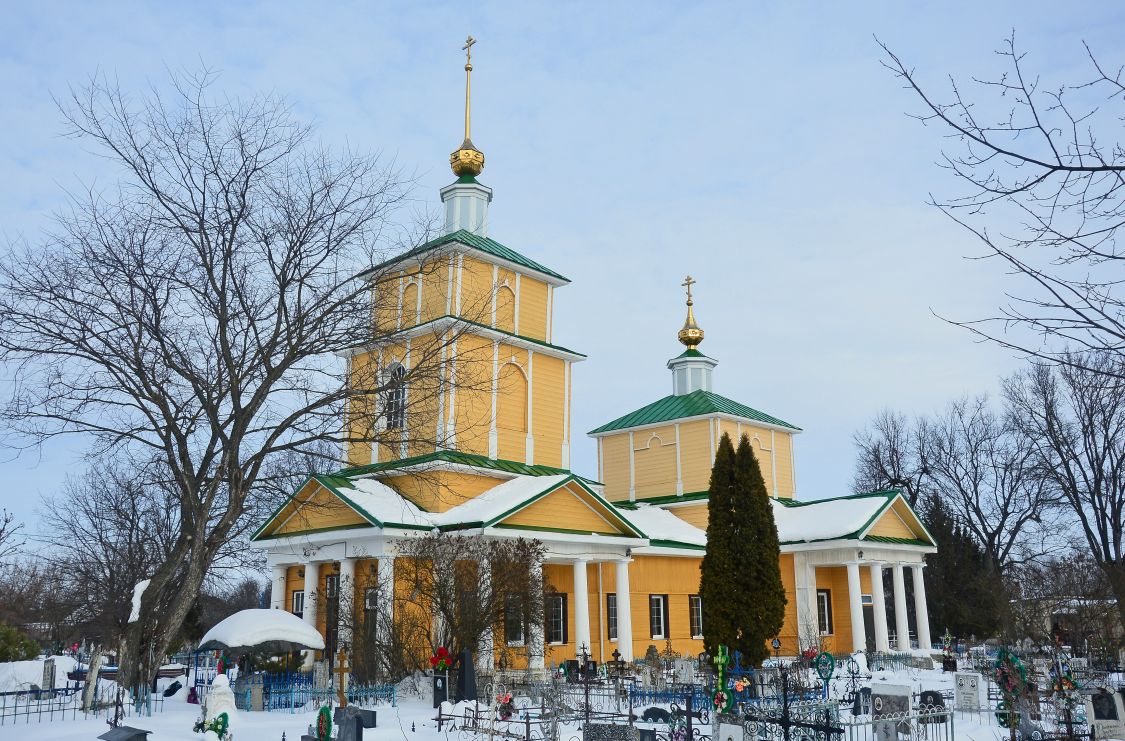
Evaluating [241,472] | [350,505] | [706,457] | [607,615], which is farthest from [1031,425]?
[241,472]

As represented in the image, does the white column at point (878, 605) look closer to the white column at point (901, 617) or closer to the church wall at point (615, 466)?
the white column at point (901, 617)

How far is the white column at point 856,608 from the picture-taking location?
97.0ft

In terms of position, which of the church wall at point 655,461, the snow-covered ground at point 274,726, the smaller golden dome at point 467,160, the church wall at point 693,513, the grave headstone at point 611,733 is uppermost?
the smaller golden dome at point 467,160

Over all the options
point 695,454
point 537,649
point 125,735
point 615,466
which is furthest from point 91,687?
point 615,466

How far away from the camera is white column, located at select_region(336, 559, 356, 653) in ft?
71.0

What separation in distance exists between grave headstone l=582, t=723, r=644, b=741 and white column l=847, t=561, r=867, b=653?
19.9 metres

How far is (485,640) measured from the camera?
2025cm

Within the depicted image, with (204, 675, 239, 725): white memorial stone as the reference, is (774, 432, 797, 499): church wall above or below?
above

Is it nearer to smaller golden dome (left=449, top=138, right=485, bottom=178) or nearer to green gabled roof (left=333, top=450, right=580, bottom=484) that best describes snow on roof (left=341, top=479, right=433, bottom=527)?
green gabled roof (left=333, top=450, right=580, bottom=484)

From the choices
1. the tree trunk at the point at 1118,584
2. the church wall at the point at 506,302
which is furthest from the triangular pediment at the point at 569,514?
the tree trunk at the point at 1118,584

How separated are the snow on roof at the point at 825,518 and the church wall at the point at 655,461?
4.46 m

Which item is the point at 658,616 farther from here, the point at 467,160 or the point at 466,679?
the point at 467,160

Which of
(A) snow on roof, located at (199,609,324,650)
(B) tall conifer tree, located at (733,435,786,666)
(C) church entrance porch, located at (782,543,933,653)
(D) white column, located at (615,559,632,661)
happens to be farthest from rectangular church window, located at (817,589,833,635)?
(A) snow on roof, located at (199,609,324,650)

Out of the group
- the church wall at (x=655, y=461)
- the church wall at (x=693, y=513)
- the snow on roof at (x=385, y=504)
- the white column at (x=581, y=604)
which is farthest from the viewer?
the church wall at (x=655, y=461)
